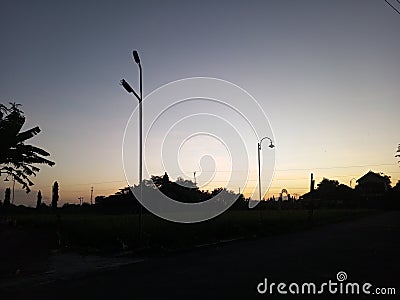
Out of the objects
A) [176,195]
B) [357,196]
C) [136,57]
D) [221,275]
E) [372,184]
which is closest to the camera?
[221,275]

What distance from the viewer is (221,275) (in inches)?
417

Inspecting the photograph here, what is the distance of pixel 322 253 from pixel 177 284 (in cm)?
671

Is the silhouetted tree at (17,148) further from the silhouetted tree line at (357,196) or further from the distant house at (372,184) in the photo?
the distant house at (372,184)

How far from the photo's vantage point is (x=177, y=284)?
9.58 metres

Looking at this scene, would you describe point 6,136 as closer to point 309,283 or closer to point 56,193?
point 309,283

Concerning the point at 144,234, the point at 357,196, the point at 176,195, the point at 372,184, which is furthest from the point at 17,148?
the point at 372,184

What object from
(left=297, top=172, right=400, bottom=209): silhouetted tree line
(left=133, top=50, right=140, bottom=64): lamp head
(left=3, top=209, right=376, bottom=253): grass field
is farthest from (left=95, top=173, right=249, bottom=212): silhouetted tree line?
(left=133, top=50, right=140, bottom=64): lamp head

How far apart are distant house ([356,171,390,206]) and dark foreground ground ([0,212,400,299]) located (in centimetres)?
7792

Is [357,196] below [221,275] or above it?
above

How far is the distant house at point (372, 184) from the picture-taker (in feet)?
309

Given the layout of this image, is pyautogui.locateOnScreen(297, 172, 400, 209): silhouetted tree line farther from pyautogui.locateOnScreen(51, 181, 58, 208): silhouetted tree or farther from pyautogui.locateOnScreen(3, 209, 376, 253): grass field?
pyautogui.locateOnScreen(51, 181, 58, 208): silhouetted tree

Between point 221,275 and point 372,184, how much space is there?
326 feet

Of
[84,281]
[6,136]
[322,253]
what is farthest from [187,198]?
[84,281]

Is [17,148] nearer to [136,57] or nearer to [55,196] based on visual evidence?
[136,57]
